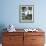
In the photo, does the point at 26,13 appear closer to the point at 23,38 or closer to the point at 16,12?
the point at 16,12

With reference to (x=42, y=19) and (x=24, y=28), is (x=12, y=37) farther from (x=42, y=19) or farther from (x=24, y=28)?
(x=42, y=19)

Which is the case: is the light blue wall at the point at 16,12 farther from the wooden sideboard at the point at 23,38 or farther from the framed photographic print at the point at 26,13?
the wooden sideboard at the point at 23,38

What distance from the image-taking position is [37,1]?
4082 mm

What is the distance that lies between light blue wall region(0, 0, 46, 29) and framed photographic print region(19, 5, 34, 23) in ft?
0.31

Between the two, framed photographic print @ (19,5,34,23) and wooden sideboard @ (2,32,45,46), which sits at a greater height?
framed photographic print @ (19,5,34,23)

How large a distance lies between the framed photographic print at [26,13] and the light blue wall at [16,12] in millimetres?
96

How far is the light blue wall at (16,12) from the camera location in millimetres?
4074

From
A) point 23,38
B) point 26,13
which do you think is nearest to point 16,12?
point 26,13

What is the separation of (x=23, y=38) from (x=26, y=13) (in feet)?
2.88

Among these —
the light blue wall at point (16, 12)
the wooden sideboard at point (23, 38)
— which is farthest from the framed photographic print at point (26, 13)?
the wooden sideboard at point (23, 38)

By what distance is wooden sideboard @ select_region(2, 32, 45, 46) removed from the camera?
3.64m

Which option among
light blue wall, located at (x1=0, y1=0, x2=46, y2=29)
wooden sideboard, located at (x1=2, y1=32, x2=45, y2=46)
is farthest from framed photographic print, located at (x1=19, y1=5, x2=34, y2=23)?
wooden sideboard, located at (x1=2, y1=32, x2=45, y2=46)

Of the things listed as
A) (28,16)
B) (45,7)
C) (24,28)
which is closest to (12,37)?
(24,28)

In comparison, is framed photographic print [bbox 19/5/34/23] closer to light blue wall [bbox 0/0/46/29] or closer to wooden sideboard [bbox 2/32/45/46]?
light blue wall [bbox 0/0/46/29]
